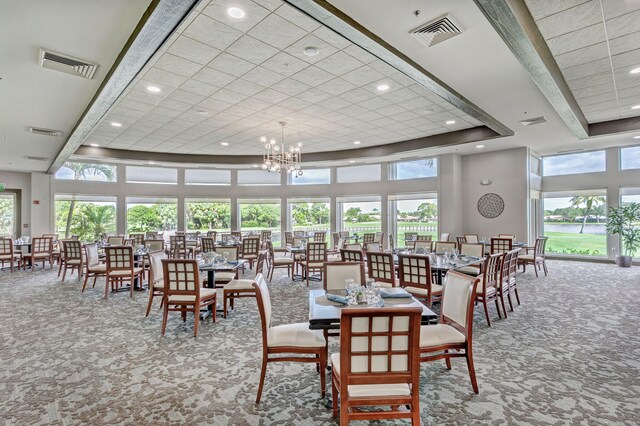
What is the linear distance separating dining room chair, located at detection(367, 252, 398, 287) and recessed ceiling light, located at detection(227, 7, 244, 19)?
3422 millimetres

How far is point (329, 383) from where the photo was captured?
2.87 m

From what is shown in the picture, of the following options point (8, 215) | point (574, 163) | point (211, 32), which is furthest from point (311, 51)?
point (8, 215)

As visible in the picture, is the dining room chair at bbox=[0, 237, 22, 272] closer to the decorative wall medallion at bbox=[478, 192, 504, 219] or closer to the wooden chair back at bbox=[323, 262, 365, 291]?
the wooden chair back at bbox=[323, 262, 365, 291]

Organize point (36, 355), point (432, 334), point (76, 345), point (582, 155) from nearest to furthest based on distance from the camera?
1. point (432, 334)
2. point (36, 355)
3. point (76, 345)
4. point (582, 155)

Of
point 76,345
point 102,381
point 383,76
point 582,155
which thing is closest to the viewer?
point 102,381

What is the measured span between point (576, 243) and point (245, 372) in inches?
450

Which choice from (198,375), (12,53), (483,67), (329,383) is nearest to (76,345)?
(198,375)

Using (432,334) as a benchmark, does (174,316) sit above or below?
below

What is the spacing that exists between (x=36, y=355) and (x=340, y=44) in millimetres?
4939

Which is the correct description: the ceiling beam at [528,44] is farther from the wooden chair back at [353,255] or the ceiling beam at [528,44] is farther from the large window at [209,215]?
the large window at [209,215]

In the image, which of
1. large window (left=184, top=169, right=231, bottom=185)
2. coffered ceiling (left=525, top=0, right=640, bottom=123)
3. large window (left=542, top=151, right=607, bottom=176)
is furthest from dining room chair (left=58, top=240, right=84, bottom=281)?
large window (left=542, top=151, right=607, bottom=176)

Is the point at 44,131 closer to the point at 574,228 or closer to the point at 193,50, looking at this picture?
the point at 193,50

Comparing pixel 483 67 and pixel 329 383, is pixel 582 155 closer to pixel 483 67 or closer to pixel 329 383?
pixel 483 67

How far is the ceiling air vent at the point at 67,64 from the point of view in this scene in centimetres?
A: 362
